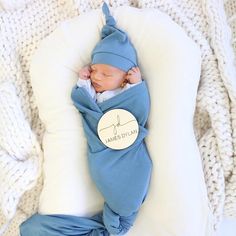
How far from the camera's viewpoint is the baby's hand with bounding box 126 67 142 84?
3.20 feet

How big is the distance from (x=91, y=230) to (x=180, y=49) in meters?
0.43

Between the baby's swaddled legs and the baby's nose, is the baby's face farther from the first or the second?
A: the baby's swaddled legs

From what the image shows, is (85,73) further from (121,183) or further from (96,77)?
(121,183)

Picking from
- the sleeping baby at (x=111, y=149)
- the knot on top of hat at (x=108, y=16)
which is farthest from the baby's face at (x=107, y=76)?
the knot on top of hat at (x=108, y=16)

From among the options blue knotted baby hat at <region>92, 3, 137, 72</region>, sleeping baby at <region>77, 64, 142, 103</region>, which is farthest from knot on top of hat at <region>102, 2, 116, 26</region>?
sleeping baby at <region>77, 64, 142, 103</region>

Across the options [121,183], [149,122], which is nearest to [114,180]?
[121,183]

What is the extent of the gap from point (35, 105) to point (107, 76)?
0.21m

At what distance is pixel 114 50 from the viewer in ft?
3.20

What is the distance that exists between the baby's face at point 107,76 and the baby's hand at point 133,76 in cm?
2

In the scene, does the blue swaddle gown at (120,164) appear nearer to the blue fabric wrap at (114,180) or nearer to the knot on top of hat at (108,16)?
the blue fabric wrap at (114,180)

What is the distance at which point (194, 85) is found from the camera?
982mm

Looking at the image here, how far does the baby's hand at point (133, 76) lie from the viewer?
0.98 meters

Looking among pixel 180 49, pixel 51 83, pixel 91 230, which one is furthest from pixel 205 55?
pixel 91 230

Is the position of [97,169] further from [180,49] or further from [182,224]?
[180,49]
